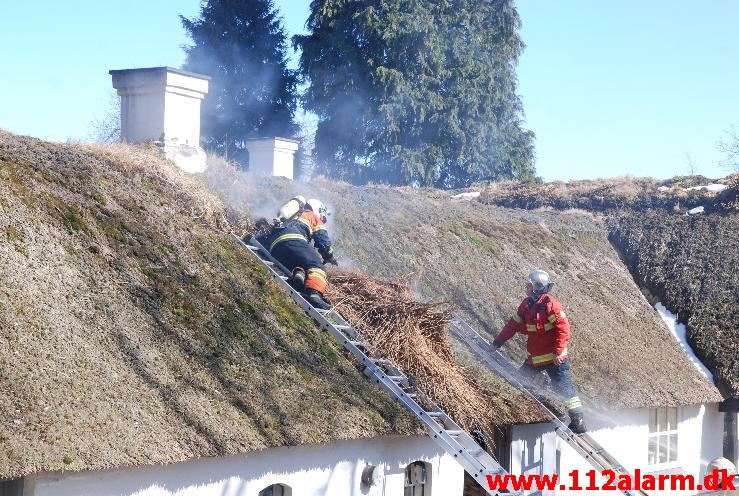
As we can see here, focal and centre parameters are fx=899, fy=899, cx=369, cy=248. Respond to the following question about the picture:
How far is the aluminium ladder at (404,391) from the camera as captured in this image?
809 cm

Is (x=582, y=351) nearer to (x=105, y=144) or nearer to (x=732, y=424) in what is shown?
(x=732, y=424)

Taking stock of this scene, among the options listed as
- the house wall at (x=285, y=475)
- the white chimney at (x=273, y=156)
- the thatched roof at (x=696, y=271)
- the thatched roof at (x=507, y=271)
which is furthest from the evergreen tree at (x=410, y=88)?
the house wall at (x=285, y=475)

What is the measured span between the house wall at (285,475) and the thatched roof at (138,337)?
47 centimetres

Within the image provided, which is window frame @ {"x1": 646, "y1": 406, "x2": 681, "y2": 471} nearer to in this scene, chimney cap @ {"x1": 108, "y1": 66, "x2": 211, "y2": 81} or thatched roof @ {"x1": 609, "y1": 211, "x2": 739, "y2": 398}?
thatched roof @ {"x1": 609, "y1": 211, "x2": 739, "y2": 398}

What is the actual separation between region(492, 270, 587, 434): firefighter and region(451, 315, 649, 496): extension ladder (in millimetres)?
222

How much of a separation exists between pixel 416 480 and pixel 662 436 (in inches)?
240

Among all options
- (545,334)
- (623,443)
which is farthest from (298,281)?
(623,443)

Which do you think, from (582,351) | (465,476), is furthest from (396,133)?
(465,476)

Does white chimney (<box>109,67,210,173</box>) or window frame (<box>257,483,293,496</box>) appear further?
white chimney (<box>109,67,210,173</box>)

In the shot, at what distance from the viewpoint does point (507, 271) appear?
14.5 metres

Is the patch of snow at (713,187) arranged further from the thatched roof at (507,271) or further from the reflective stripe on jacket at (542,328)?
the reflective stripe on jacket at (542,328)

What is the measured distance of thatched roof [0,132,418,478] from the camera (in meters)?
6.17

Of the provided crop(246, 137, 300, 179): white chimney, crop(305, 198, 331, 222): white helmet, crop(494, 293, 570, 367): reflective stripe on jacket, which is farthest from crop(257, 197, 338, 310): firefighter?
crop(246, 137, 300, 179): white chimney

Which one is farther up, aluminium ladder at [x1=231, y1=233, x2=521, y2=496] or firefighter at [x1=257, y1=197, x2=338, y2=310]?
firefighter at [x1=257, y1=197, x2=338, y2=310]
